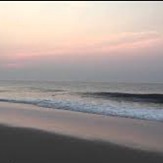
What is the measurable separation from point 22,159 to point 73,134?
3.18 meters

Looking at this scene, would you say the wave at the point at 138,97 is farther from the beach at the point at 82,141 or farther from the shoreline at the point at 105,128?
the beach at the point at 82,141

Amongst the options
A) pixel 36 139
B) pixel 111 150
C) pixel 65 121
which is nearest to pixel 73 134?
pixel 36 139

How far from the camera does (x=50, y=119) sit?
44.5 ft

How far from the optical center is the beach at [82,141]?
7355mm

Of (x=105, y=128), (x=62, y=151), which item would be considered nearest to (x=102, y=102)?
(x=105, y=128)

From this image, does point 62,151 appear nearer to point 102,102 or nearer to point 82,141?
point 82,141

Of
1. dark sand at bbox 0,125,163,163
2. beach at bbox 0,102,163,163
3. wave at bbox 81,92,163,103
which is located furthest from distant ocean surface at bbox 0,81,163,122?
dark sand at bbox 0,125,163,163

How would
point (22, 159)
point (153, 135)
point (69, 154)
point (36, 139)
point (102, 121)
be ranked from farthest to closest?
point (102, 121)
point (153, 135)
point (36, 139)
point (69, 154)
point (22, 159)

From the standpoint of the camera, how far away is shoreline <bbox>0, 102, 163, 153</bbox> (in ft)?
29.7

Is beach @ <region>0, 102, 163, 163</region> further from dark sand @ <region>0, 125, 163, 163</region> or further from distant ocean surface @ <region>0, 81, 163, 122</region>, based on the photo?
distant ocean surface @ <region>0, 81, 163, 122</region>

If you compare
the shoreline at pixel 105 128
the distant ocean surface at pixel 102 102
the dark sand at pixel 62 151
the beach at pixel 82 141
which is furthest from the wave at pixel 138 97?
the dark sand at pixel 62 151

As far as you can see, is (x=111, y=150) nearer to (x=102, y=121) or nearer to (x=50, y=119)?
(x=102, y=121)

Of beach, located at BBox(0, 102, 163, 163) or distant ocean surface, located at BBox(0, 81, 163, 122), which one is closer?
beach, located at BBox(0, 102, 163, 163)

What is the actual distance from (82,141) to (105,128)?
2417 millimetres
